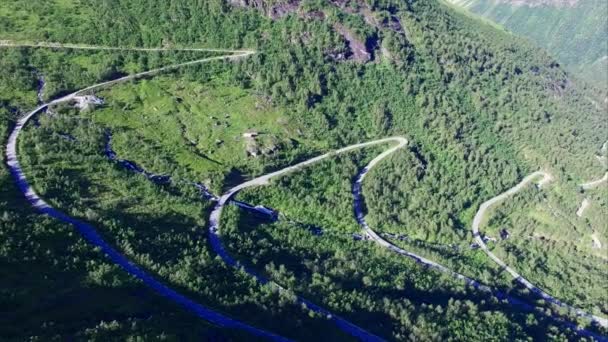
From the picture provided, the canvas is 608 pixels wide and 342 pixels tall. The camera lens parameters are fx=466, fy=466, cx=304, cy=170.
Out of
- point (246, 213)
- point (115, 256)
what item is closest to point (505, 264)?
Answer: point (246, 213)

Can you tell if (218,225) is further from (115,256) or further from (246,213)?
(115,256)

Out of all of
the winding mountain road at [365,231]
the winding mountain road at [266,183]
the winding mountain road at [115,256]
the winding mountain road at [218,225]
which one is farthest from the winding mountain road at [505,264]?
the winding mountain road at [115,256]

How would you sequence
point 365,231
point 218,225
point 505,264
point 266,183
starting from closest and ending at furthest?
1. point 218,225
2. point 365,231
3. point 266,183
4. point 505,264

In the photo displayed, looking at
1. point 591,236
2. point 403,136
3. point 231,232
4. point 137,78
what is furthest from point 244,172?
point 591,236

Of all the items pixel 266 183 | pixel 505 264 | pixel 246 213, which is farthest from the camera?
pixel 505 264

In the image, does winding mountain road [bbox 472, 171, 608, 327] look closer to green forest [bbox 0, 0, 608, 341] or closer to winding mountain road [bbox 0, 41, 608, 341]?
winding mountain road [bbox 0, 41, 608, 341]

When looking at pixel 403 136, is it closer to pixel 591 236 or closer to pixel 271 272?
pixel 591 236

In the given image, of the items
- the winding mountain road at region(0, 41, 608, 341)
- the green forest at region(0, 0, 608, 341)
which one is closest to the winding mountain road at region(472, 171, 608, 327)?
the winding mountain road at region(0, 41, 608, 341)

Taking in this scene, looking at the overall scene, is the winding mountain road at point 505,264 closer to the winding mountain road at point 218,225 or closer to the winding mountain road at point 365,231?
the winding mountain road at point 218,225

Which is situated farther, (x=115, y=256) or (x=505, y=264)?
(x=505, y=264)
